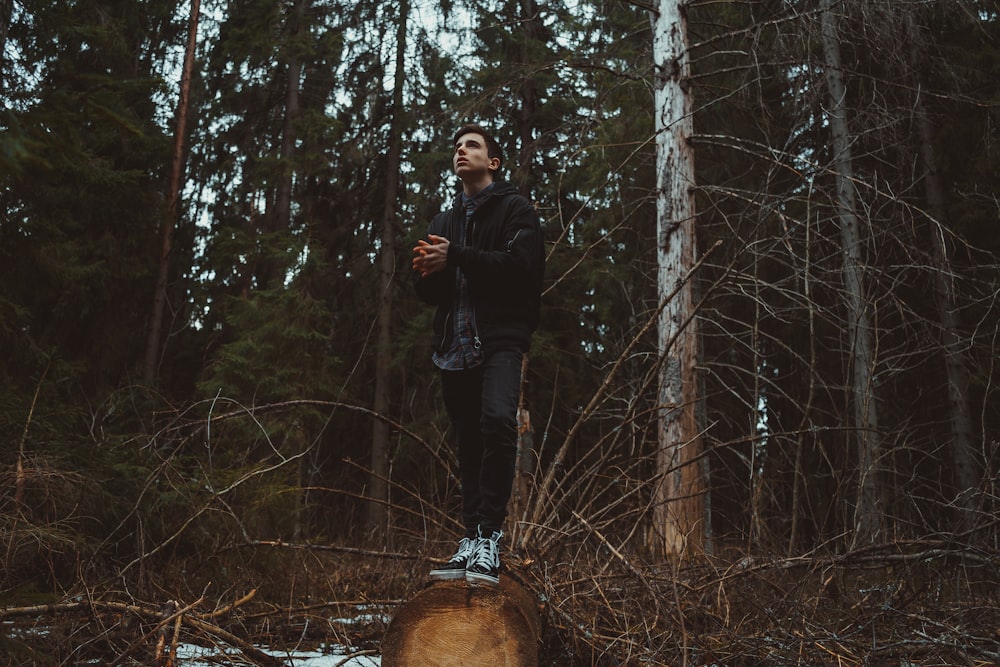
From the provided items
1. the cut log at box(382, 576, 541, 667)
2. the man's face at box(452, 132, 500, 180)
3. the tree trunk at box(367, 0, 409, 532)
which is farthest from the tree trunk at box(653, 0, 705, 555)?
the tree trunk at box(367, 0, 409, 532)

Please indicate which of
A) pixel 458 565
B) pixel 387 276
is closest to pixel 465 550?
pixel 458 565

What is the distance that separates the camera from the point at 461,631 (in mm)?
2953

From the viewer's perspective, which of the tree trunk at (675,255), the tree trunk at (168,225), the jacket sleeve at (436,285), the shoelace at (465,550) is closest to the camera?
the shoelace at (465,550)

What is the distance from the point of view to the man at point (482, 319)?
128 inches

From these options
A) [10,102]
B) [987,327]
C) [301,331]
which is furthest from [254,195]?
[987,327]

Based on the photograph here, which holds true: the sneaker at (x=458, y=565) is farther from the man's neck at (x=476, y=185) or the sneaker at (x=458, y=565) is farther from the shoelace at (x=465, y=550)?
the man's neck at (x=476, y=185)

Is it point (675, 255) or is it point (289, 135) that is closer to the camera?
point (675, 255)

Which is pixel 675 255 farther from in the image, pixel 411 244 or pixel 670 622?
pixel 411 244

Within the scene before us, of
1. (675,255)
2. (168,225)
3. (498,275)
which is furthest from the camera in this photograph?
(168,225)

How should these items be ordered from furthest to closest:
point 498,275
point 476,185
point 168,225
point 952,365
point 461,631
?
point 168,225
point 952,365
point 476,185
point 498,275
point 461,631

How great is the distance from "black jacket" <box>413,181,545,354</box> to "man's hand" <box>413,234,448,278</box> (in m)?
0.03

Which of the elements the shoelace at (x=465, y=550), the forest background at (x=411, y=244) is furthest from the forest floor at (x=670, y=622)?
the forest background at (x=411, y=244)

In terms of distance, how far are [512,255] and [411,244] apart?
1150 cm

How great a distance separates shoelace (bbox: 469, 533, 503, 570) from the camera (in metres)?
3.06
